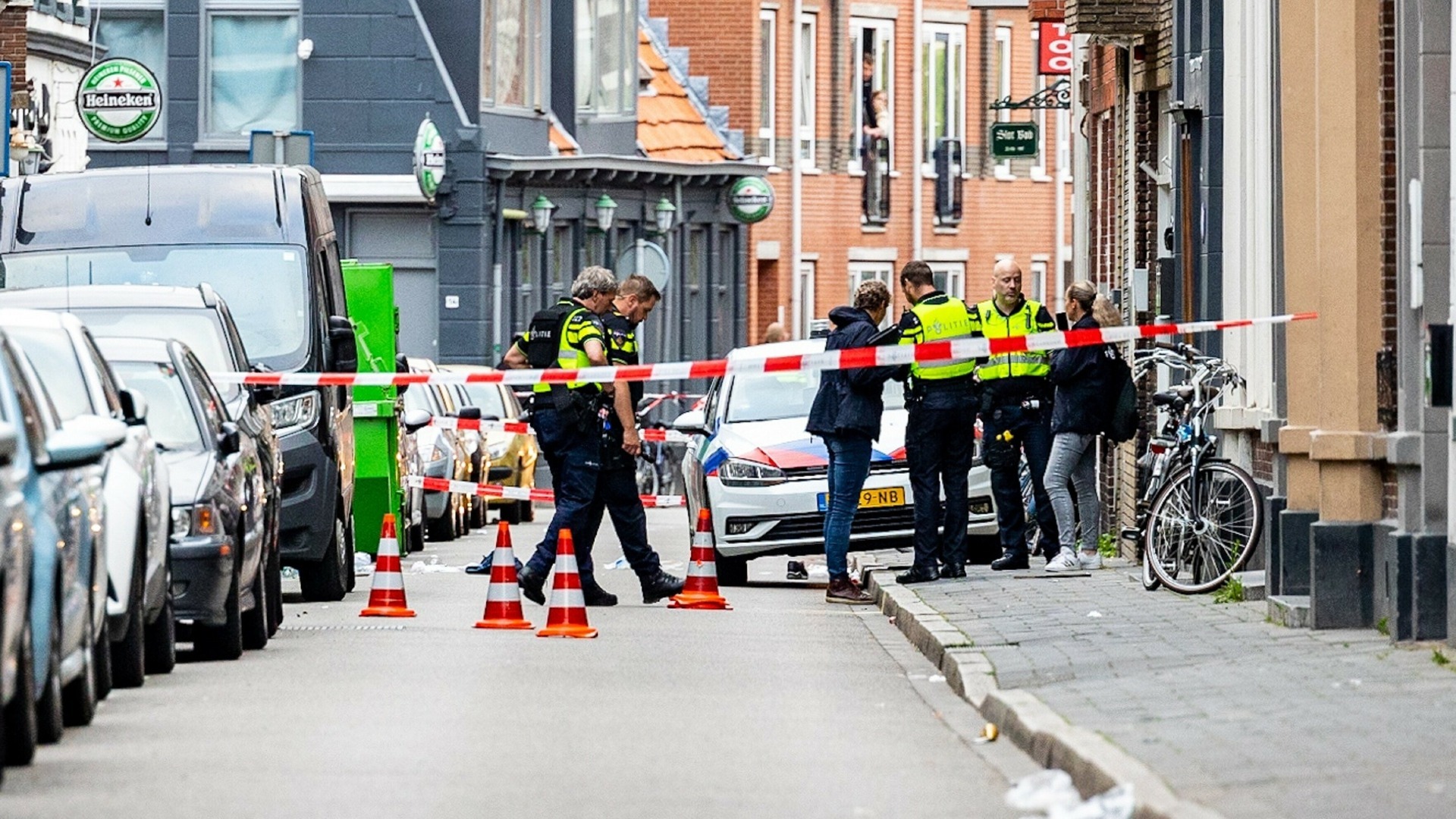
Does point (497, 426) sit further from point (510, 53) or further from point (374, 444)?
point (510, 53)

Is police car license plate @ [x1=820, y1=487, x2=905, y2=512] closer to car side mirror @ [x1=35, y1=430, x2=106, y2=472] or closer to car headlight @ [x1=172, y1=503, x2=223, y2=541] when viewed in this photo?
car headlight @ [x1=172, y1=503, x2=223, y2=541]

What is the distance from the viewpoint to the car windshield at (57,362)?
1249cm

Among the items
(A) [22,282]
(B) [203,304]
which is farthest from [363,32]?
(B) [203,304]

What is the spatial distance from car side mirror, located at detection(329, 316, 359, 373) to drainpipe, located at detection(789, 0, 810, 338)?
102 ft

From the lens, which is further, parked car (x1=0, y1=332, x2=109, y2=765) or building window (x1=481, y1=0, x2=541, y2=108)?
building window (x1=481, y1=0, x2=541, y2=108)

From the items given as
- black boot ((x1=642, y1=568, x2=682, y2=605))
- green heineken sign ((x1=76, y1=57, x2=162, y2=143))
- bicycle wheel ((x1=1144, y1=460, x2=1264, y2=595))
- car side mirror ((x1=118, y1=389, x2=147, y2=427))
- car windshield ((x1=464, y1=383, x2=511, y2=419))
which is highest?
green heineken sign ((x1=76, y1=57, x2=162, y2=143))

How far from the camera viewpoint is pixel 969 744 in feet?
36.7

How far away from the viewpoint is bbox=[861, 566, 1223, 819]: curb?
8.75m

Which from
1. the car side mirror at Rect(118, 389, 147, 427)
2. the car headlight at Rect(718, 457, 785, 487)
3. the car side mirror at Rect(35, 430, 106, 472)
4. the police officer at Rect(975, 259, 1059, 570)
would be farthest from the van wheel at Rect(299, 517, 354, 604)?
the car side mirror at Rect(35, 430, 106, 472)

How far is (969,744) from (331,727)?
2.21 meters

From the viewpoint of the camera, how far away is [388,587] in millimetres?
17328

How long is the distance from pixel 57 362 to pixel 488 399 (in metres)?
21.1

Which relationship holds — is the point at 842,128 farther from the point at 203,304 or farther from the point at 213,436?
the point at 213,436

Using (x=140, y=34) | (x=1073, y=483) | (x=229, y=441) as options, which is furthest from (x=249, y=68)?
(x=229, y=441)
